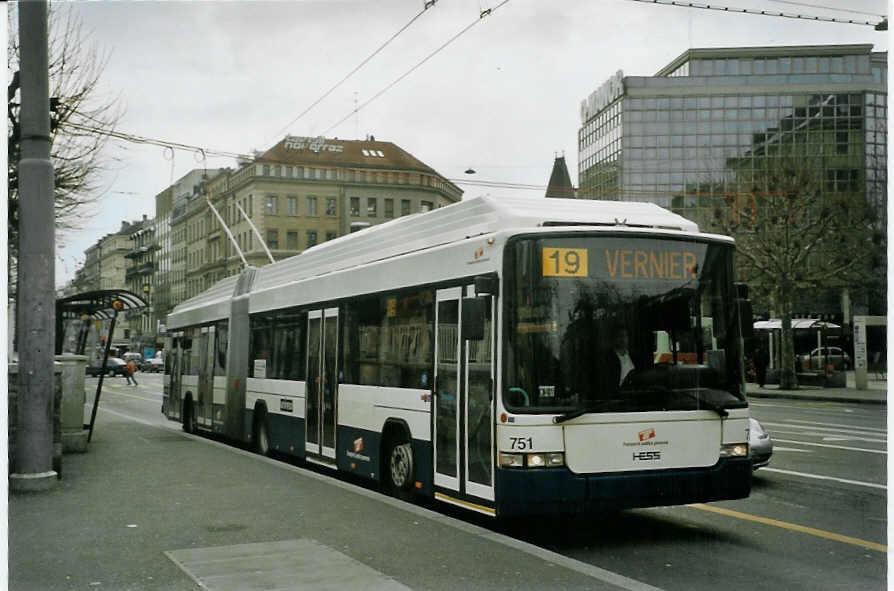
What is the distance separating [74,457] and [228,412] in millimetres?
3733

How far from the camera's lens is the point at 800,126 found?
941 inches

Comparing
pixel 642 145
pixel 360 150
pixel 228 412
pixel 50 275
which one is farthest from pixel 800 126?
pixel 50 275

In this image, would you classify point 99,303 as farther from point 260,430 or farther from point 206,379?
point 260,430

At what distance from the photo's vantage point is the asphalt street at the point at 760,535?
291 inches

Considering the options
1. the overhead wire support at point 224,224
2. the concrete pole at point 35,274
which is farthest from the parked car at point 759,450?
the overhead wire support at point 224,224

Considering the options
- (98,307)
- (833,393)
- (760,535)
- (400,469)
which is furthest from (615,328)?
(833,393)

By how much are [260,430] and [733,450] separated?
27.9ft

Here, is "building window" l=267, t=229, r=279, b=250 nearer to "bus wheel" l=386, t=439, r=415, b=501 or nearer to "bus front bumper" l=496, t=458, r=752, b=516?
"bus wheel" l=386, t=439, r=415, b=501

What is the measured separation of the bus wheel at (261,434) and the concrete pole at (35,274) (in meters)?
4.90

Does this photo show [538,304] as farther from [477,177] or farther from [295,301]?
[477,177]

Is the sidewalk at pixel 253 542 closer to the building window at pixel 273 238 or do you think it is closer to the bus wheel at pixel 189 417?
the bus wheel at pixel 189 417

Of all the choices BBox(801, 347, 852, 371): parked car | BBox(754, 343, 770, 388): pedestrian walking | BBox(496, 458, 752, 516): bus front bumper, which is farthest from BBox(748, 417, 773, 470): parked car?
BBox(801, 347, 852, 371): parked car

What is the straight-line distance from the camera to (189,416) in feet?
66.2

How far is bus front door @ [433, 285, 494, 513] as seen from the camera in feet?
27.5
